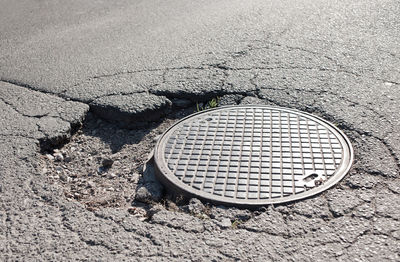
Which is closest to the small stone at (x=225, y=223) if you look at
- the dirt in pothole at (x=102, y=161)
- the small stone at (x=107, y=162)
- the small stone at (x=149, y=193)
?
the small stone at (x=149, y=193)

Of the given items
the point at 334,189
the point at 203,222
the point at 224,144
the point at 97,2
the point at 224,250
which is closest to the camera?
the point at 224,250

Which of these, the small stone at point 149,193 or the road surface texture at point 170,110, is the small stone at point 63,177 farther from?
the small stone at point 149,193

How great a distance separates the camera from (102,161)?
10.4ft

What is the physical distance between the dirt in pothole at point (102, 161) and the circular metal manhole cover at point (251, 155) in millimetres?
202

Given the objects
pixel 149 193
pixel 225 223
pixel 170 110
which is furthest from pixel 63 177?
pixel 225 223

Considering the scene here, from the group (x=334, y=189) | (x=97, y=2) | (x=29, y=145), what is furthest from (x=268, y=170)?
(x=97, y=2)

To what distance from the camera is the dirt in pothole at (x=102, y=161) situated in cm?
286

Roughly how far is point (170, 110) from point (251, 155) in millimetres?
931

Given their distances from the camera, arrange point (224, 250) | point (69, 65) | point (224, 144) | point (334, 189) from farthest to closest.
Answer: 1. point (69, 65)
2. point (224, 144)
3. point (334, 189)
4. point (224, 250)

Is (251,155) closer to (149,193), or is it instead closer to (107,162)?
(149,193)

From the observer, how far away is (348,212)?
2.44 m

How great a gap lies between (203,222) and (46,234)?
0.79 meters

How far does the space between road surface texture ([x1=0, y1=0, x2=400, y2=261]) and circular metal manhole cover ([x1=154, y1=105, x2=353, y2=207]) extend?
0.28ft

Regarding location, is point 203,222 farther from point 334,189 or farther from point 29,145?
point 29,145
